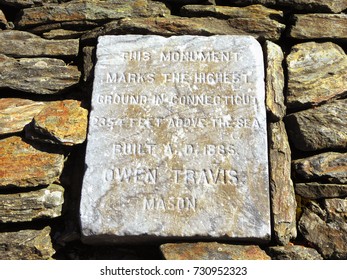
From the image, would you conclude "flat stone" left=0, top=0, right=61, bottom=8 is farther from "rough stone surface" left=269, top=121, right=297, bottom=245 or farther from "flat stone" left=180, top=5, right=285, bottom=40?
"rough stone surface" left=269, top=121, right=297, bottom=245

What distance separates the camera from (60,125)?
3.14 metres

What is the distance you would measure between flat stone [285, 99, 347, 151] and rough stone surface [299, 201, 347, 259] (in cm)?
48

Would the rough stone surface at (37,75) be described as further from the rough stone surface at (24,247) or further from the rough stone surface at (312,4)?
the rough stone surface at (312,4)

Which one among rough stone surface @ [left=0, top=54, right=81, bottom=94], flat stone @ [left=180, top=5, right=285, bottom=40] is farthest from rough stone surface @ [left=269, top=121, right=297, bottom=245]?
rough stone surface @ [left=0, top=54, right=81, bottom=94]

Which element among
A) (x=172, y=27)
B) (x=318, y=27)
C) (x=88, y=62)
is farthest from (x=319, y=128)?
(x=88, y=62)

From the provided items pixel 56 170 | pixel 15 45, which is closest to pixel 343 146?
pixel 56 170

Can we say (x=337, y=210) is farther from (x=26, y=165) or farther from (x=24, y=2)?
(x=24, y=2)

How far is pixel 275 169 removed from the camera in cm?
303

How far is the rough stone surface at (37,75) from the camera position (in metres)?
3.39

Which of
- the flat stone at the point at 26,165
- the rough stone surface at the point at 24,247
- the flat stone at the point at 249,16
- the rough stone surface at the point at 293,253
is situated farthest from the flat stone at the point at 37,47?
the rough stone surface at the point at 293,253

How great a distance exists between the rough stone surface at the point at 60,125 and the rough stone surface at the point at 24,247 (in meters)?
0.71

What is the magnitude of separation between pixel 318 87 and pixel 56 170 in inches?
82.7

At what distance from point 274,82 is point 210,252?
139 centimetres

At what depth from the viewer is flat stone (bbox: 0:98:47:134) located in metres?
3.25
